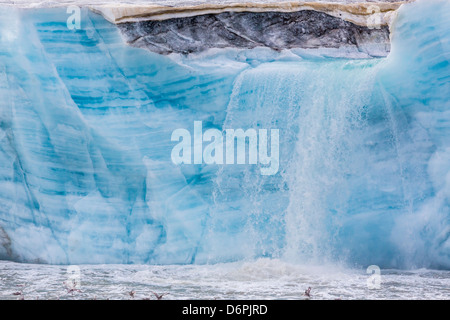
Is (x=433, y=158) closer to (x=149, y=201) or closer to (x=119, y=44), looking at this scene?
(x=149, y=201)

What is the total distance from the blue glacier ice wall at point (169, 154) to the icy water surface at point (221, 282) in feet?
0.89

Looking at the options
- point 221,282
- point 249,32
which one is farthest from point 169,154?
point 221,282

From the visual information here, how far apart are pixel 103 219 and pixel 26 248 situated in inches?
33.6

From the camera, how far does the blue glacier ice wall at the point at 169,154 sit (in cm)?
656

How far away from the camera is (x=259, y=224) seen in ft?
21.7

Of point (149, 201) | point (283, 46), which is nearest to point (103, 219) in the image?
point (149, 201)

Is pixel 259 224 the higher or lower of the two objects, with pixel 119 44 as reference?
lower

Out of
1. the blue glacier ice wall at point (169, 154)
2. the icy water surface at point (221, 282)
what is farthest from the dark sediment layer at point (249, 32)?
the icy water surface at point (221, 282)

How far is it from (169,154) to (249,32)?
1.47m

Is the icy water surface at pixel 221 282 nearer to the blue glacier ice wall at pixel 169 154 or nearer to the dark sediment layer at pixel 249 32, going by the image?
the blue glacier ice wall at pixel 169 154

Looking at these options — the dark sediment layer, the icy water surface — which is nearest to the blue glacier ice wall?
the dark sediment layer

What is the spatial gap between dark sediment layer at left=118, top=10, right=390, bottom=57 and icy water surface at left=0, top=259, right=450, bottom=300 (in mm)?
2188

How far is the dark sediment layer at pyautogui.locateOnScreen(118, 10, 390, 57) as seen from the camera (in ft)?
21.9

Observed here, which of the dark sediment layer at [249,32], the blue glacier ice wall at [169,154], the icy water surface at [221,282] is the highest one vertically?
the dark sediment layer at [249,32]
